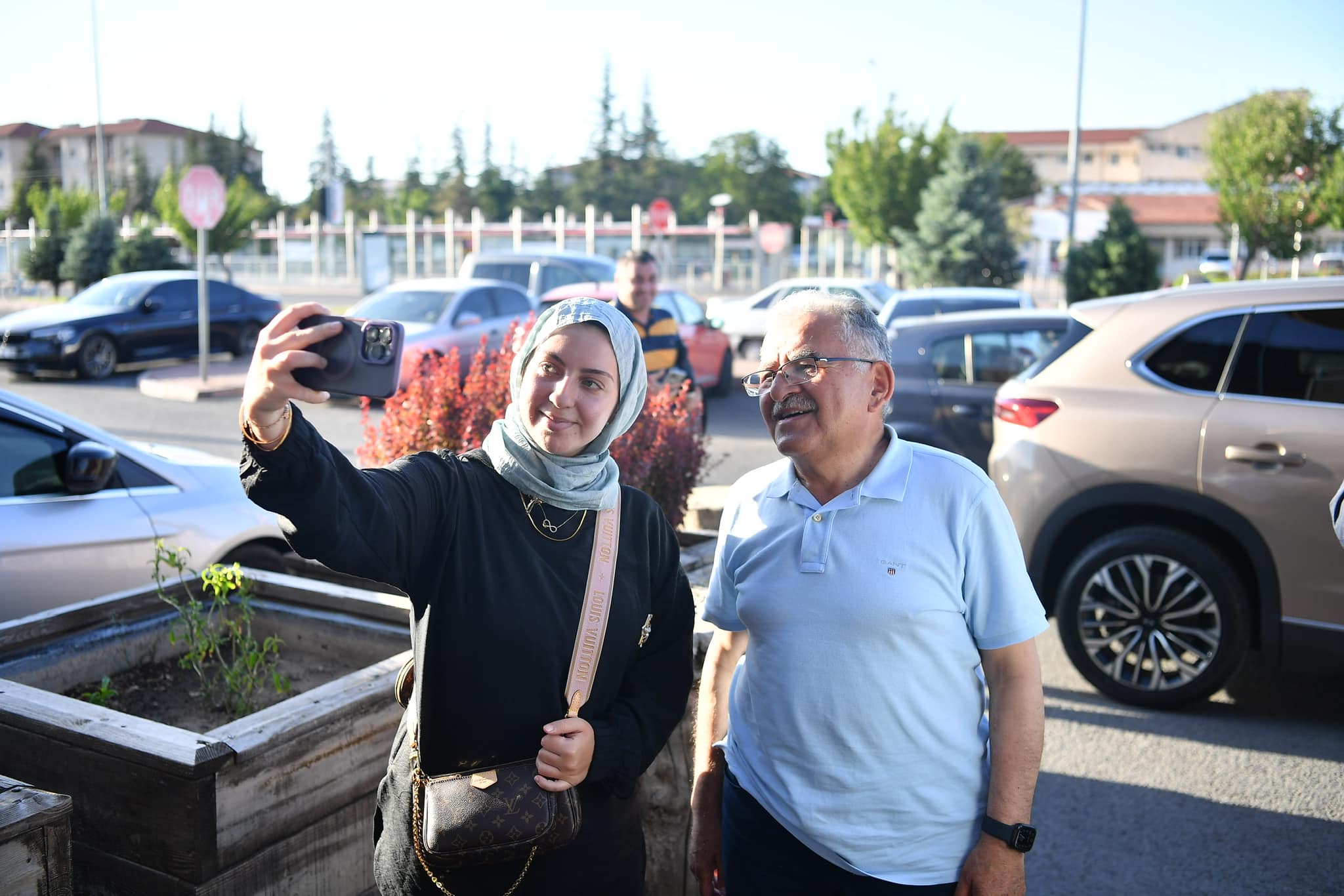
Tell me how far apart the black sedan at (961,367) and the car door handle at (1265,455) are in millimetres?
2618

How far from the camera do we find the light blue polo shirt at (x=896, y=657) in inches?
84.0

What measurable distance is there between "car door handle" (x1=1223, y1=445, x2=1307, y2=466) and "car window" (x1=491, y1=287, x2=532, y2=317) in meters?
11.9

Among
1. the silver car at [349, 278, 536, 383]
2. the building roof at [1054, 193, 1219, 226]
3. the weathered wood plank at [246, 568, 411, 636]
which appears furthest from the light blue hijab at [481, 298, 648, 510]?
the building roof at [1054, 193, 1219, 226]

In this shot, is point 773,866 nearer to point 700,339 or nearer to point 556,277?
point 700,339

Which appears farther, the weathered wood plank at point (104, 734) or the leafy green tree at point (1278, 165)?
the leafy green tree at point (1278, 165)

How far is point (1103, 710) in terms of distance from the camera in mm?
5285

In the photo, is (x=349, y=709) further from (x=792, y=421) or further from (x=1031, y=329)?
(x=1031, y=329)

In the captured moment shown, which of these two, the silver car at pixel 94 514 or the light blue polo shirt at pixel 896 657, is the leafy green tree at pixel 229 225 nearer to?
the silver car at pixel 94 514

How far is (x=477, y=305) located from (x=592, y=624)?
13846mm

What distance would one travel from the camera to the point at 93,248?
33719 millimetres

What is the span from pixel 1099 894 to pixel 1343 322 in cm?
278

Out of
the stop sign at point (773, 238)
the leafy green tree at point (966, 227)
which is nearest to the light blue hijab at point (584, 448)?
the stop sign at point (773, 238)

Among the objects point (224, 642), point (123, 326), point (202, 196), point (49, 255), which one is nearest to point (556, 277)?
point (202, 196)

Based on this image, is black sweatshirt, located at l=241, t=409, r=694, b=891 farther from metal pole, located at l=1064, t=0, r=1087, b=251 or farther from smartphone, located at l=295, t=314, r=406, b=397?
metal pole, located at l=1064, t=0, r=1087, b=251
